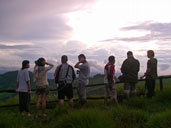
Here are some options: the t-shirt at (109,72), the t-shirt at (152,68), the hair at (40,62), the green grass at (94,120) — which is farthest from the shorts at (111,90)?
the hair at (40,62)

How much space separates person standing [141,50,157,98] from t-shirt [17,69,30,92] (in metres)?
5.00

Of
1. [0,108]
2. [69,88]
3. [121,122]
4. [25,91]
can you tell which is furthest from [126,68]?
[0,108]

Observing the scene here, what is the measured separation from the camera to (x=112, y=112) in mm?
6742

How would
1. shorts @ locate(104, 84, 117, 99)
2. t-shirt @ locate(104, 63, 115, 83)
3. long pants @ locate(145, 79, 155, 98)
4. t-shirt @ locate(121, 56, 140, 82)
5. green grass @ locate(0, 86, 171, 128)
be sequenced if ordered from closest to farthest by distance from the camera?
1. green grass @ locate(0, 86, 171, 128)
2. t-shirt @ locate(104, 63, 115, 83)
3. shorts @ locate(104, 84, 117, 99)
4. t-shirt @ locate(121, 56, 140, 82)
5. long pants @ locate(145, 79, 155, 98)

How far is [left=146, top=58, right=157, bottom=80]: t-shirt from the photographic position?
936 centimetres

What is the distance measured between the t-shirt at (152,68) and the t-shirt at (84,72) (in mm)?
2932

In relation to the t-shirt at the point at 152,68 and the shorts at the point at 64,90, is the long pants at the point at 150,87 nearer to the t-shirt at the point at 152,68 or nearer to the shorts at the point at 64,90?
the t-shirt at the point at 152,68

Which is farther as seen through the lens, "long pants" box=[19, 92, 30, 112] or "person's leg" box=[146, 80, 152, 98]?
"person's leg" box=[146, 80, 152, 98]

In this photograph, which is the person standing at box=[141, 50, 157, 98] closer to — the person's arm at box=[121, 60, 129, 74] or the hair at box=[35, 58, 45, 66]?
the person's arm at box=[121, 60, 129, 74]

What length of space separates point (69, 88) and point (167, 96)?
415 centimetres

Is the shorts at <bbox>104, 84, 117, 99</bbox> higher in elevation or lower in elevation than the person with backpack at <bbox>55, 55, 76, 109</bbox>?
lower

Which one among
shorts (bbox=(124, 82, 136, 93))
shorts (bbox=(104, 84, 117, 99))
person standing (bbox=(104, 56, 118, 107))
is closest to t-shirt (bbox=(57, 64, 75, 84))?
person standing (bbox=(104, 56, 118, 107))

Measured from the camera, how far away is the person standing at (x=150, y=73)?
30.7 feet

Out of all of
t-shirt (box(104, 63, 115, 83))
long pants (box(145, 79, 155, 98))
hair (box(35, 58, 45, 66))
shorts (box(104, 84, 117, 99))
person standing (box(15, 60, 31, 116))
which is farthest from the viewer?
long pants (box(145, 79, 155, 98))
